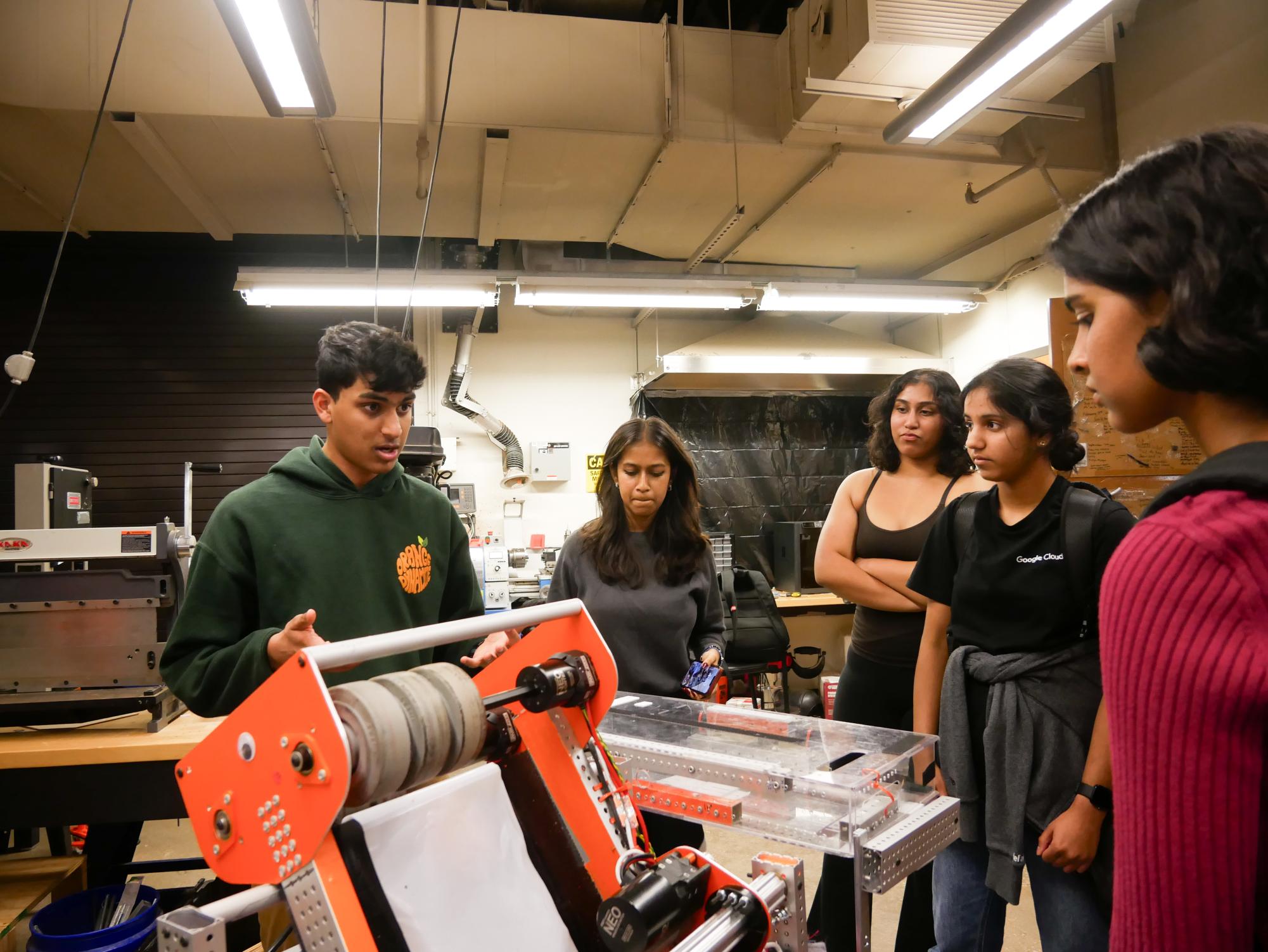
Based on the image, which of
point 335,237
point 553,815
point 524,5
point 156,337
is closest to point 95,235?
point 156,337

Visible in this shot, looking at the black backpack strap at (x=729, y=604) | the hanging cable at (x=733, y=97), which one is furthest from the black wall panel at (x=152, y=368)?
the black backpack strap at (x=729, y=604)

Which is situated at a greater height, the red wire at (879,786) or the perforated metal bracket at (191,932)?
the perforated metal bracket at (191,932)

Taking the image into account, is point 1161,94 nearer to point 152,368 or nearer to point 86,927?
point 86,927

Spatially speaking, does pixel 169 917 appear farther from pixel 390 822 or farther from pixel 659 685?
pixel 659 685

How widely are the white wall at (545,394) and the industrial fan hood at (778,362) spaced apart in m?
0.40

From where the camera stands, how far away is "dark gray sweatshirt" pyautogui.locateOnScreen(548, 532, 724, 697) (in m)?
1.87

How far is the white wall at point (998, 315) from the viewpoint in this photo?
4551mm

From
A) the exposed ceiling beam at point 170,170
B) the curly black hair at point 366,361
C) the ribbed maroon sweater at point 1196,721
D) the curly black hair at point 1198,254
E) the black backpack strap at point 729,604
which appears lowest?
the black backpack strap at point 729,604

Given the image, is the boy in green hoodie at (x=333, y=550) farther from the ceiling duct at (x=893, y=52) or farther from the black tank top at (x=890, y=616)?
the ceiling duct at (x=893, y=52)

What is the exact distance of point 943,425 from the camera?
1.93m

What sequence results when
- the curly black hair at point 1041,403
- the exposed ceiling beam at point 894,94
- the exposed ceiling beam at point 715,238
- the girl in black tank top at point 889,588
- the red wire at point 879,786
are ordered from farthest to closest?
the exposed ceiling beam at point 715,238 < the exposed ceiling beam at point 894,94 < the girl in black tank top at point 889,588 < the curly black hair at point 1041,403 < the red wire at point 879,786

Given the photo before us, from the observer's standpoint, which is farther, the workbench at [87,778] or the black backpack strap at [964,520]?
the workbench at [87,778]

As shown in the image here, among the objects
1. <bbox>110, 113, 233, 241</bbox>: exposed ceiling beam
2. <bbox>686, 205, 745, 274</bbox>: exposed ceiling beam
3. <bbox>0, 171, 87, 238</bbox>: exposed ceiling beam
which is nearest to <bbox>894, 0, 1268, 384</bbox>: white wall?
<bbox>686, 205, 745, 274</bbox>: exposed ceiling beam

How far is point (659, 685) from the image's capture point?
6.09ft
